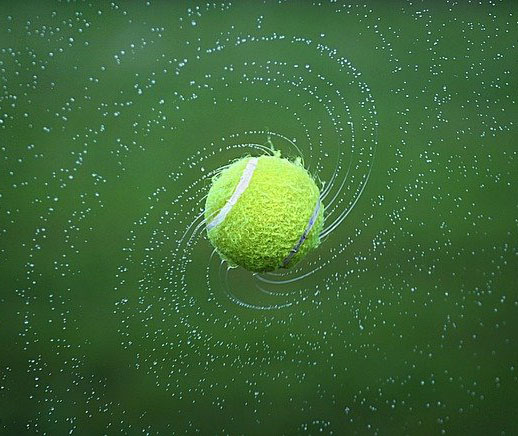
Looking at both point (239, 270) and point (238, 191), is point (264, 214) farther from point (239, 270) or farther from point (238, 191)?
point (239, 270)

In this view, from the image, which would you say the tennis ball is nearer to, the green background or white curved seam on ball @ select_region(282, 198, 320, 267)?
white curved seam on ball @ select_region(282, 198, 320, 267)

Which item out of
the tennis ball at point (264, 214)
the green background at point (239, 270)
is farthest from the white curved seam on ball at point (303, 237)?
the green background at point (239, 270)

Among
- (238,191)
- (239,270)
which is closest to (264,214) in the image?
(238,191)

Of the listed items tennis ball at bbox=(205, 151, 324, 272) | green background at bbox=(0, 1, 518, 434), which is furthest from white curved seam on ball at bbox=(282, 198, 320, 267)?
green background at bbox=(0, 1, 518, 434)

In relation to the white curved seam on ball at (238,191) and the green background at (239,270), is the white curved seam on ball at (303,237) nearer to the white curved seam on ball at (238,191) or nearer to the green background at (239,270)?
the white curved seam on ball at (238,191)

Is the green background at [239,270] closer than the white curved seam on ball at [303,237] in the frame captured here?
No
